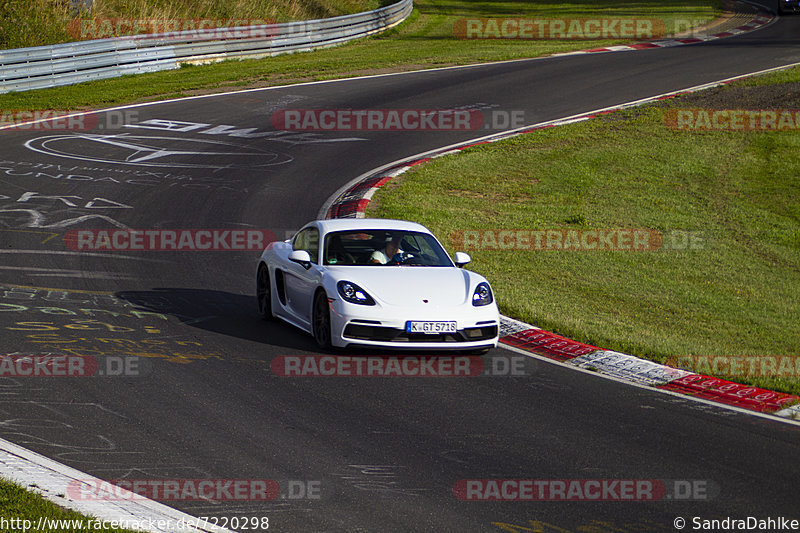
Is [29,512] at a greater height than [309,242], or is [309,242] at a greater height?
[309,242]

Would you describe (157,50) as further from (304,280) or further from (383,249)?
(304,280)

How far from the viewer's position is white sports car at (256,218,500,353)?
9.74m

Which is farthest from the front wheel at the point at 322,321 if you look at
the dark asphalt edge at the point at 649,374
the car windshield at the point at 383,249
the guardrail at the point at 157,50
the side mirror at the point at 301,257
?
the guardrail at the point at 157,50

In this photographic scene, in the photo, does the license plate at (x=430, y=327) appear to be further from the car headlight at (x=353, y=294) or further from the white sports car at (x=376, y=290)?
the car headlight at (x=353, y=294)

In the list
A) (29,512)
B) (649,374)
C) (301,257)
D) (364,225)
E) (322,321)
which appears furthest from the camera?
(364,225)

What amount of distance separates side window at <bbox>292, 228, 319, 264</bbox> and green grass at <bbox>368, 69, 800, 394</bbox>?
2507 mm

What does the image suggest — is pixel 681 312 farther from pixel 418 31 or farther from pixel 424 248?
pixel 418 31

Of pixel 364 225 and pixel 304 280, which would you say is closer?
pixel 304 280

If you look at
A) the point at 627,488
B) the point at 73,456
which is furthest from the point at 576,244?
the point at 73,456

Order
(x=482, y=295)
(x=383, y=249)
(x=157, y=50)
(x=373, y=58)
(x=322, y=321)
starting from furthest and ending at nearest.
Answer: (x=373, y=58) < (x=157, y=50) < (x=383, y=249) < (x=482, y=295) < (x=322, y=321)

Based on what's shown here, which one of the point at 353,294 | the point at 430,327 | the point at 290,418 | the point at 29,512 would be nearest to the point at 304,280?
the point at 353,294

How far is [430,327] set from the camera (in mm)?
9727

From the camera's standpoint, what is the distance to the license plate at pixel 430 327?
9.69 meters

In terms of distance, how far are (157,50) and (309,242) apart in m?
21.7
